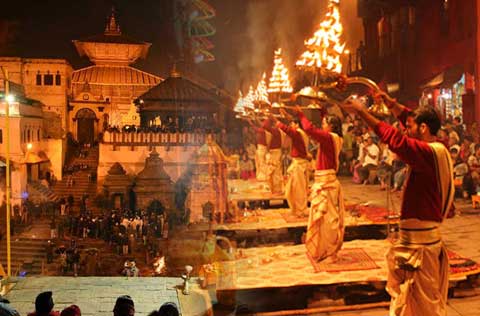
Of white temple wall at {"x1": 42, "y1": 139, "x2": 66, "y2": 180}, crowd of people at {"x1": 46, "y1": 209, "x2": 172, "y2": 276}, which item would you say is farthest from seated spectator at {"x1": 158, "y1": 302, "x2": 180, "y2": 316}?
white temple wall at {"x1": 42, "y1": 139, "x2": 66, "y2": 180}

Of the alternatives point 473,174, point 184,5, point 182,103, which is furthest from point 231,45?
point 473,174

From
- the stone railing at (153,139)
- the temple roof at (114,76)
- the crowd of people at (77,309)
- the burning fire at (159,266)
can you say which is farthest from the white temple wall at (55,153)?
the crowd of people at (77,309)

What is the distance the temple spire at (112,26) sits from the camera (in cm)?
3053

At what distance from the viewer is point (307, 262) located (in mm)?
8281

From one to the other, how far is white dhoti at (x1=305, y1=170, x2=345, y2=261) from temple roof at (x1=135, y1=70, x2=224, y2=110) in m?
18.3

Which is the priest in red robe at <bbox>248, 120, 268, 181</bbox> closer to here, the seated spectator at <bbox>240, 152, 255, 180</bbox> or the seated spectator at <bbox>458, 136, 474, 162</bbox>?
the seated spectator at <bbox>240, 152, 255, 180</bbox>

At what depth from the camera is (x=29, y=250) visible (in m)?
20.5

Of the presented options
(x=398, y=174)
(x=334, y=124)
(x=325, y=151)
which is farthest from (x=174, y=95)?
(x=325, y=151)

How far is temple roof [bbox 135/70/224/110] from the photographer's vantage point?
26.0 metres

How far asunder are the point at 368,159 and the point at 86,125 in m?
14.5

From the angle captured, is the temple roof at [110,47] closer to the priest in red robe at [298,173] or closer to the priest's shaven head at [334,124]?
the priest in red robe at [298,173]

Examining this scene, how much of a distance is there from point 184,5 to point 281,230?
28480mm

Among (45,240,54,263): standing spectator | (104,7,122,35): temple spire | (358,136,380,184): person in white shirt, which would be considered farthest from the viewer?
(104,7,122,35): temple spire

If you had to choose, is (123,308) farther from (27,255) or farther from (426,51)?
(426,51)
